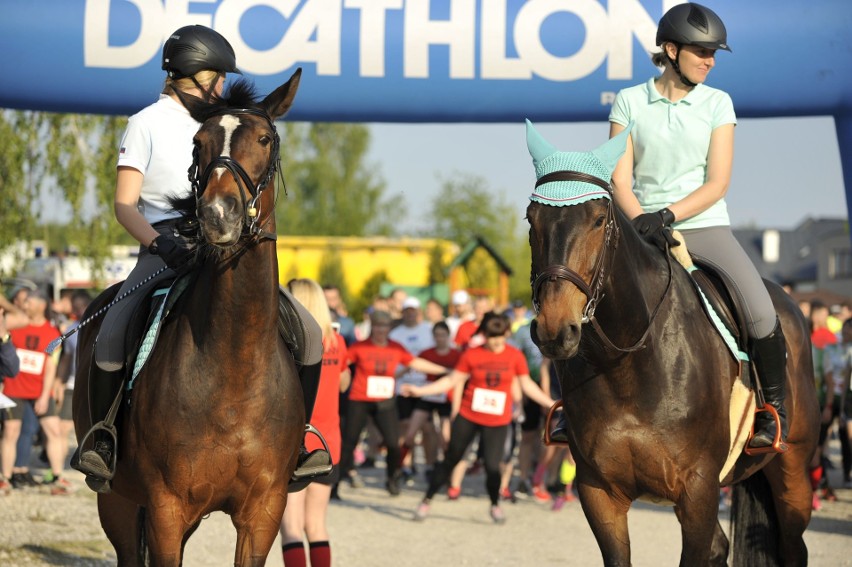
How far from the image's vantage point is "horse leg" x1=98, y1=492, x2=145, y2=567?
6641 millimetres

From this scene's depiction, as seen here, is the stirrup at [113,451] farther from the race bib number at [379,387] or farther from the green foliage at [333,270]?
the green foliage at [333,270]

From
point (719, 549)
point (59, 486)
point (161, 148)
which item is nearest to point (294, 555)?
point (719, 549)

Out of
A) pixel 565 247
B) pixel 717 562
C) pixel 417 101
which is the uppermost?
pixel 417 101

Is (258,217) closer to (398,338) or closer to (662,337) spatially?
(662,337)

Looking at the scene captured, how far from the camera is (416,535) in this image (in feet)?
40.0

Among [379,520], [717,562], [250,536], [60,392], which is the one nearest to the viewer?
[250,536]

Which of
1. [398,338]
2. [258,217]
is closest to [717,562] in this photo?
[258,217]

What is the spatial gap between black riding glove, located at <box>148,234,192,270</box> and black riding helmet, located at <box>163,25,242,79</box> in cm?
91

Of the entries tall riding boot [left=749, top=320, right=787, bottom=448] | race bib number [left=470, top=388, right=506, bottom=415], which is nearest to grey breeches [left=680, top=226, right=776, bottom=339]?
tall riding boot [left=749, top=320, right=787, bottom=448]

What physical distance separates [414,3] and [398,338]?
8926 mm

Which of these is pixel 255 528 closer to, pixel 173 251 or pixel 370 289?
pixel 173 251

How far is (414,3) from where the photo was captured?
995 centimetres

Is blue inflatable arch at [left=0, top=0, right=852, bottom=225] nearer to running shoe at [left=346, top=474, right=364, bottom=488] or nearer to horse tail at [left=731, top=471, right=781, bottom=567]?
horse tail at [left=731, top=471, right=781, bottom=567]

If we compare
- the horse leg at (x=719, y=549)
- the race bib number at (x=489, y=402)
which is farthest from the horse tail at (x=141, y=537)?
the race bib number at (x=489, y=402)
